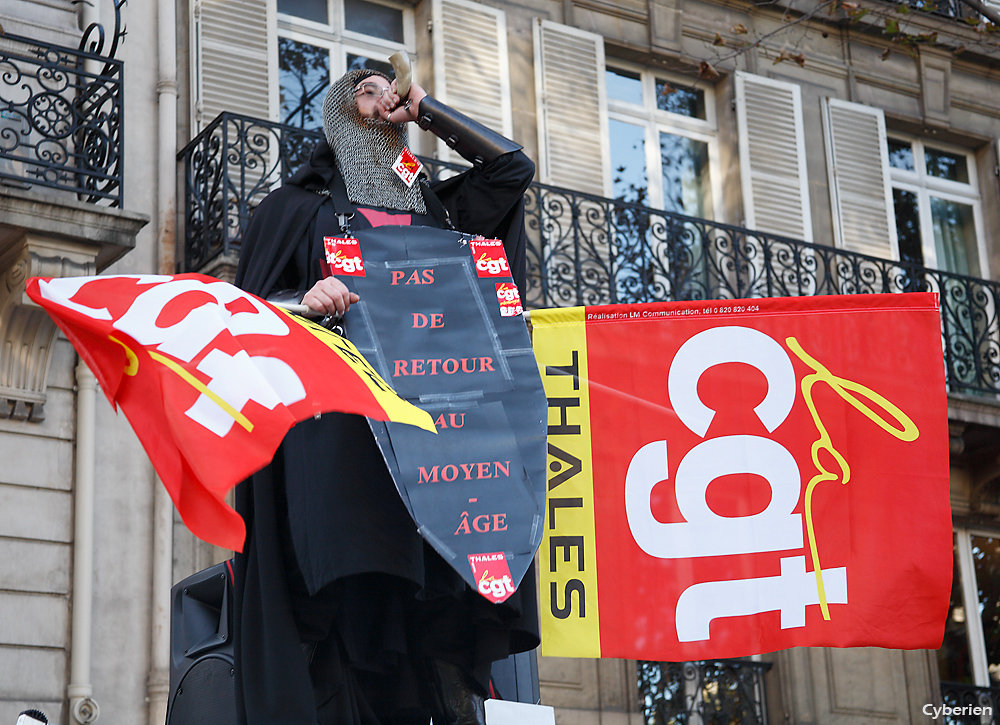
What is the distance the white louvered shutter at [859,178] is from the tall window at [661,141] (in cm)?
110

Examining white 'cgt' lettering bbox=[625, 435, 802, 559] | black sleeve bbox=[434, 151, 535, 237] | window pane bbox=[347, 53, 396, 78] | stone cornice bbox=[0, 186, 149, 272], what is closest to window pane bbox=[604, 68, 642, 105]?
window pane bbox=[347, 53, 396, 78]

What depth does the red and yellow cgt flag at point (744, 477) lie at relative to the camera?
4910mm

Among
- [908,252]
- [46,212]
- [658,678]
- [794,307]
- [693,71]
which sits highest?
[693,71]

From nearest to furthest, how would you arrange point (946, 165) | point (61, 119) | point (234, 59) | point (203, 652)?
1. point (203, 652)
2. point (61, 119)
3. point (234, 59)
4. point (946, 165)

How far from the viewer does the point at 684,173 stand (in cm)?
1274

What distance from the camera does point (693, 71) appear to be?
12836 mm

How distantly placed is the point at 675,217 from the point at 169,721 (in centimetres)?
751

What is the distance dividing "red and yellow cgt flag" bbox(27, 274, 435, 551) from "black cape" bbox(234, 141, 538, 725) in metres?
0.24

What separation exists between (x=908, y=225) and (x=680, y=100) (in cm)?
249

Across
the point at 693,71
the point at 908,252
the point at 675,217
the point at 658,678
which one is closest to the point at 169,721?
the point at 658,678

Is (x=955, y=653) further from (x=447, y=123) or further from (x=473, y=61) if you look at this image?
(x=447, y=123)

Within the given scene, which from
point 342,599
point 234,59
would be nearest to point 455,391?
point 342,599

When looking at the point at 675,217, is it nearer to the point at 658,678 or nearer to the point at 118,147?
the point at 658,678

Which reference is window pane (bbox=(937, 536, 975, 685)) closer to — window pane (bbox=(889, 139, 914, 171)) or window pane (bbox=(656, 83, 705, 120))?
window pane (bbox=(889, 139, 914, 171))
